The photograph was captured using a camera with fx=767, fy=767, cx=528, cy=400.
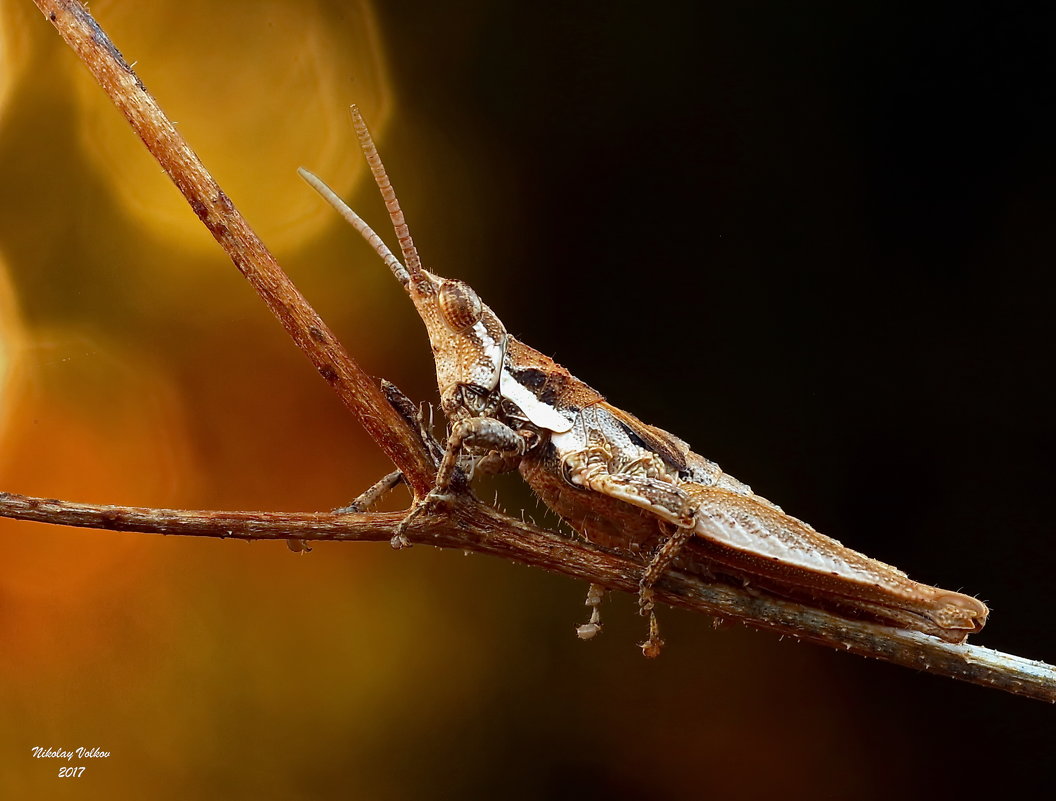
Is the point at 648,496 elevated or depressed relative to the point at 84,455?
depressed

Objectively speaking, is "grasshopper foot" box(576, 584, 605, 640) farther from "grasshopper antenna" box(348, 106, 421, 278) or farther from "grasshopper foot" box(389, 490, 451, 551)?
"grasshopper antenna" box(348, 106, 421, 278)

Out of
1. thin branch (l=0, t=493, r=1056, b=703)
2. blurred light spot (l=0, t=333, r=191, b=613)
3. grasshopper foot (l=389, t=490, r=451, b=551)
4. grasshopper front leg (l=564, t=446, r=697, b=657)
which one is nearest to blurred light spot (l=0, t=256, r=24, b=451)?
blurred light spot (l=0, t=333, r=191, b=613)

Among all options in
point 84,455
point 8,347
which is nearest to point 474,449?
point 84,455

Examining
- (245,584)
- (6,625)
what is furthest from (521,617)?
(6,625)

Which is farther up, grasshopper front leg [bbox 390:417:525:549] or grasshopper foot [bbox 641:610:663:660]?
grasshopper front leg [bbox 390:417:525:549]

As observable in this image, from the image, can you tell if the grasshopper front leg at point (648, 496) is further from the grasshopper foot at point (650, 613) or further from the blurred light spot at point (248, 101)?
the blurred light spot at point (248, 101)

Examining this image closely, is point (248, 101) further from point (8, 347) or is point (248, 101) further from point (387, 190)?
point (8, 347)

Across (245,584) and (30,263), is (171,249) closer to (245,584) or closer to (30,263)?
(30,263)
